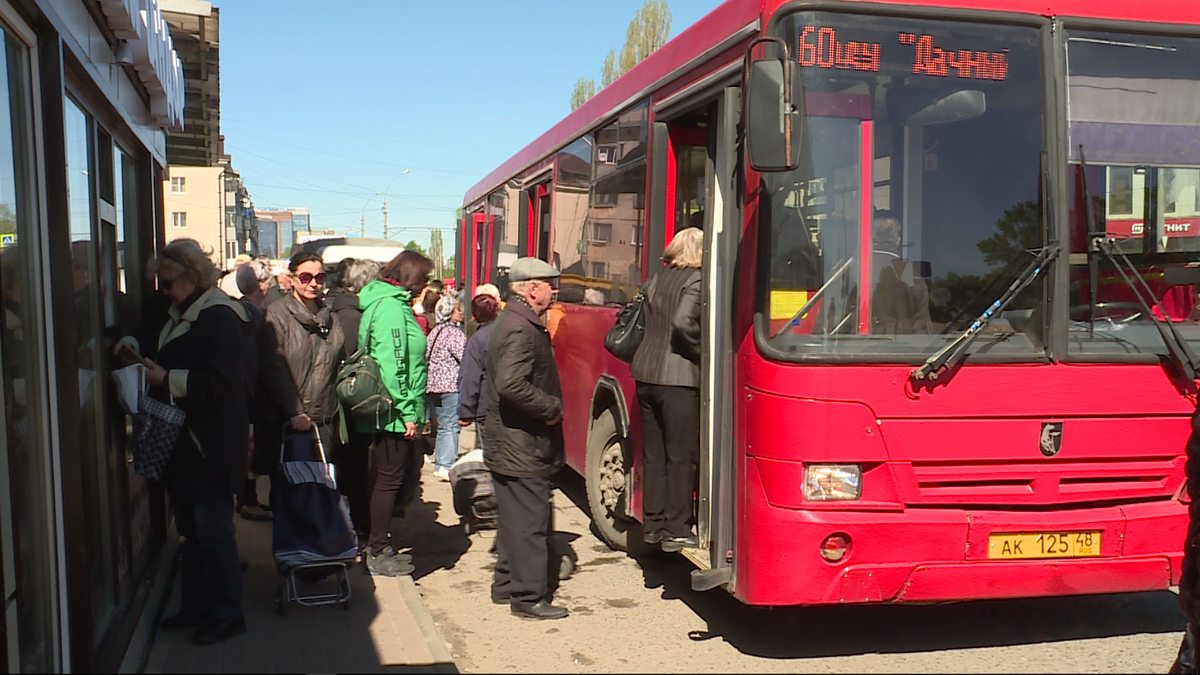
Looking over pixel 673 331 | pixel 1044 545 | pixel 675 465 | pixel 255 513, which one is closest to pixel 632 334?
pixel 673 331

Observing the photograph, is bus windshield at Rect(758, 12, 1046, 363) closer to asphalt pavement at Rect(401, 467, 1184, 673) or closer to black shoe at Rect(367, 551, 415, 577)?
asphalt pavement at Rect(401, 467, 1184, 673)

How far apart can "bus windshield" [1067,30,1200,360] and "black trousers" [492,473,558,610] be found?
2762mm

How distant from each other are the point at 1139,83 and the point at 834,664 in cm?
299

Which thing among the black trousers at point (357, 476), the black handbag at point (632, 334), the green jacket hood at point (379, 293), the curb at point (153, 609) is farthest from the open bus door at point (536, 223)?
the curb at point (153, 609)

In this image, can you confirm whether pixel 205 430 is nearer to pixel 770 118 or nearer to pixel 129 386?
pixel 129 386

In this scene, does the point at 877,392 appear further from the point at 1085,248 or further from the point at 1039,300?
the point at 1085,248

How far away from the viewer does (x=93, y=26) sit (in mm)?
5145

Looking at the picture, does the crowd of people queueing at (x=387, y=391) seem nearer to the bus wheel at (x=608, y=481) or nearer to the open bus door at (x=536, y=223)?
the bus wheel at (x=608, y=481)

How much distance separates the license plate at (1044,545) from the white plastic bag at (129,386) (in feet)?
12.7

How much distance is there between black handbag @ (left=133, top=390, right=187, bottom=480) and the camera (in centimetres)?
500

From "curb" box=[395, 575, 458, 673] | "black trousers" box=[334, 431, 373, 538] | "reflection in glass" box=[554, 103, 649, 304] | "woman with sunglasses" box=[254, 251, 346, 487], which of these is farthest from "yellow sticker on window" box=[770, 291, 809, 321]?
"black trousers" box=[334, 431, 373, 538]

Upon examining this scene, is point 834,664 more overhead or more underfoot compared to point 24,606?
more underfoot

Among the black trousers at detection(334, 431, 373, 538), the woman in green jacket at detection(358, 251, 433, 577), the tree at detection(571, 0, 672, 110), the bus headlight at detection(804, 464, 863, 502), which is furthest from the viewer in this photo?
the tree at detection(571, 0, 672, 110)

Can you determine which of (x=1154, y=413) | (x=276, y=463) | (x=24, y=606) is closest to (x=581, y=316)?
(x=276, y=463)
